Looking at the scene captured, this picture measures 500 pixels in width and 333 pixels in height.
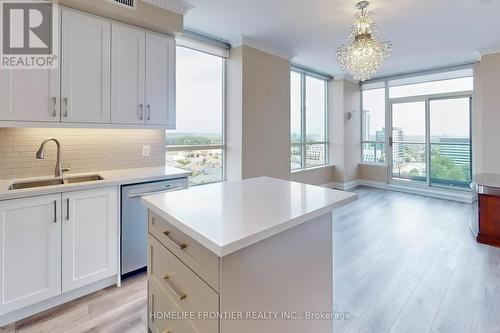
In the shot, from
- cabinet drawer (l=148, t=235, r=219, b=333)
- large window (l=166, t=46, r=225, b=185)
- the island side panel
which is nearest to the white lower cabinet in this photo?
cabinet drawer (l=148, t=235, r=219, b=333)

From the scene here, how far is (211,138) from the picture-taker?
413 cm

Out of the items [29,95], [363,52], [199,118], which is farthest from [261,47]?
[29,95]

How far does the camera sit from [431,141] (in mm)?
6070

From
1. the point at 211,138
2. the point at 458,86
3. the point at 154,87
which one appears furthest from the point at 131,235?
the point at 458,86

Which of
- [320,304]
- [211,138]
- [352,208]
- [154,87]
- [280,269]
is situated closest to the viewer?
[280,269]

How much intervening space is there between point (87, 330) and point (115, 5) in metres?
2.75

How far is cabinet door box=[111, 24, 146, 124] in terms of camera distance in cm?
262

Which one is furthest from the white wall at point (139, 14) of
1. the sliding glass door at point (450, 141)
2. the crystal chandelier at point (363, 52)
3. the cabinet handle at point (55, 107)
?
the sliding glass door at point (450, 141)

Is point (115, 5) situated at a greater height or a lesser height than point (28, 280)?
greater

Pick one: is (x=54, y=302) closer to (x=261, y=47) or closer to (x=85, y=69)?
(x=85, y=69)

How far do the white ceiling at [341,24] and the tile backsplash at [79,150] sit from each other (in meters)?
1.69

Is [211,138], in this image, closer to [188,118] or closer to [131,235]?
[188,118]

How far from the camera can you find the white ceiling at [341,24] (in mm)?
3055

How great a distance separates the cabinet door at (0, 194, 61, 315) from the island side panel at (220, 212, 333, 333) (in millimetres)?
1768
